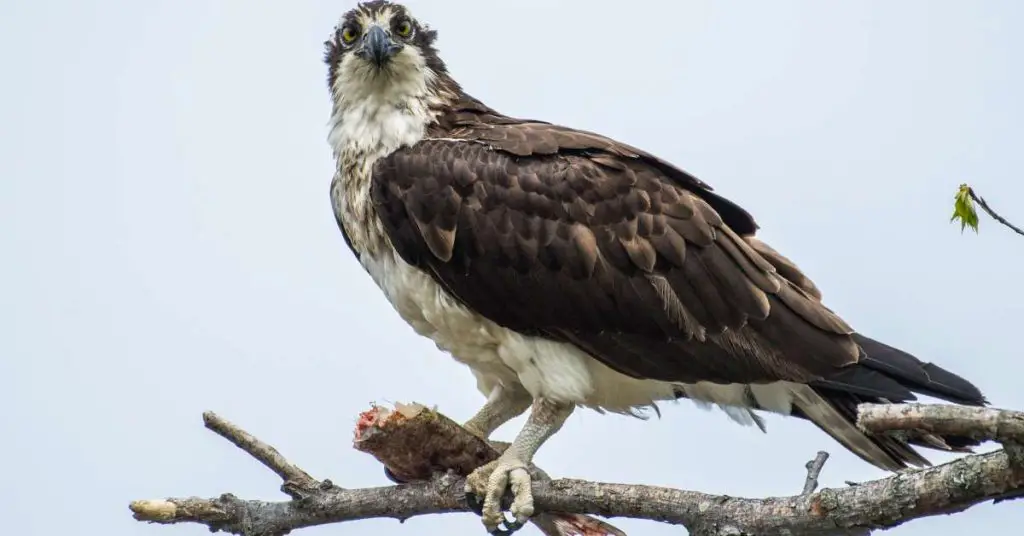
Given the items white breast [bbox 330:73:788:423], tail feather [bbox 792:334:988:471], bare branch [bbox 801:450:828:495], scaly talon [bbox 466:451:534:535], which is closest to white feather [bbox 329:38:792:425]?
white breast [bbox 330:73:788:423]

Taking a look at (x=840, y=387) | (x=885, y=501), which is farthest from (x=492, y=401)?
(x=885, y=501)

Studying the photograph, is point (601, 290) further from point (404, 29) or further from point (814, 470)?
point (404, 29)

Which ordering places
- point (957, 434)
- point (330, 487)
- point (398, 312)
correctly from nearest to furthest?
point (957, 434), point (330, 487), point (398, 312)

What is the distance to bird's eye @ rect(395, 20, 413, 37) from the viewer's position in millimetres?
7938

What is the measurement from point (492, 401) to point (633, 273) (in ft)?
4.13

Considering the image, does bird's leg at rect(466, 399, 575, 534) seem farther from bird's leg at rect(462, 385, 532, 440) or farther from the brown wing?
bird's leg at rect(462, 385, 532, 440)

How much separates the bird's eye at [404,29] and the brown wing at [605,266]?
124 cm

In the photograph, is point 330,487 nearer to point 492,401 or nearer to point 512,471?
point 512,471

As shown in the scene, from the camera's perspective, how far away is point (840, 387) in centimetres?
672

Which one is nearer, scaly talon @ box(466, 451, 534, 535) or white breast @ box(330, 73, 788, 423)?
scaly talon @ box(466, 451, 534, 535)

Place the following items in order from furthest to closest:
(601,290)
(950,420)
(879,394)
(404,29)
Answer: (404,29)
(601,290)
(879,394)
(950,420)

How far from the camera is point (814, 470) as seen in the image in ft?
18.8

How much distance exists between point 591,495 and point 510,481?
60 centimetres

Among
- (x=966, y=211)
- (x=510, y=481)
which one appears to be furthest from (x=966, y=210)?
(x=510, y=481)
